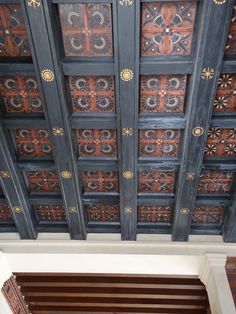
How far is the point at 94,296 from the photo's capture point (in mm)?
6383

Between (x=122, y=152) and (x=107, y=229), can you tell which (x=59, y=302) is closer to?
(x=107, y=229)

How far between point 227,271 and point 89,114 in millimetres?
3363

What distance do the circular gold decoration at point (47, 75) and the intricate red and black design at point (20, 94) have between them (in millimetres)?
191

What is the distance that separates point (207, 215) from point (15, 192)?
2858 mm

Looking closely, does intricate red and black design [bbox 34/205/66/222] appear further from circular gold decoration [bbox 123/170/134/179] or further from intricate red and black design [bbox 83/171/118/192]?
circular gold decoration [bbox 123/170/134/179]

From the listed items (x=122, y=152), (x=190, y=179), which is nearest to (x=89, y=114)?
(x=122, y=152)

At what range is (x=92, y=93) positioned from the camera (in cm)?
366

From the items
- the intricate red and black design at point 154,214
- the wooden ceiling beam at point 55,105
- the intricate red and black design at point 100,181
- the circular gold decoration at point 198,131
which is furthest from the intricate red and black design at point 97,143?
the intricate red and black design at point 154,214

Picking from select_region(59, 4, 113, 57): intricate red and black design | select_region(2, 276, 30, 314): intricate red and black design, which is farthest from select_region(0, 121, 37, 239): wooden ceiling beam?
select_region(59, 4, 113, 57): intricate red and black design

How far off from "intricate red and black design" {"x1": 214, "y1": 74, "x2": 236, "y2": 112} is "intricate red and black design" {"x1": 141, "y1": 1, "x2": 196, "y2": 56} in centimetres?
51

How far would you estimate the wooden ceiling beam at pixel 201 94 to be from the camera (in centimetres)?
293

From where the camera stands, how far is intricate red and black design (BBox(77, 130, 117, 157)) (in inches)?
161

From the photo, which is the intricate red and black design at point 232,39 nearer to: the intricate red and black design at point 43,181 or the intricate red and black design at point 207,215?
the intricate red and black design at point 207,215

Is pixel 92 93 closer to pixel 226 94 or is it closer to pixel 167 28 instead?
pixel 167 28
